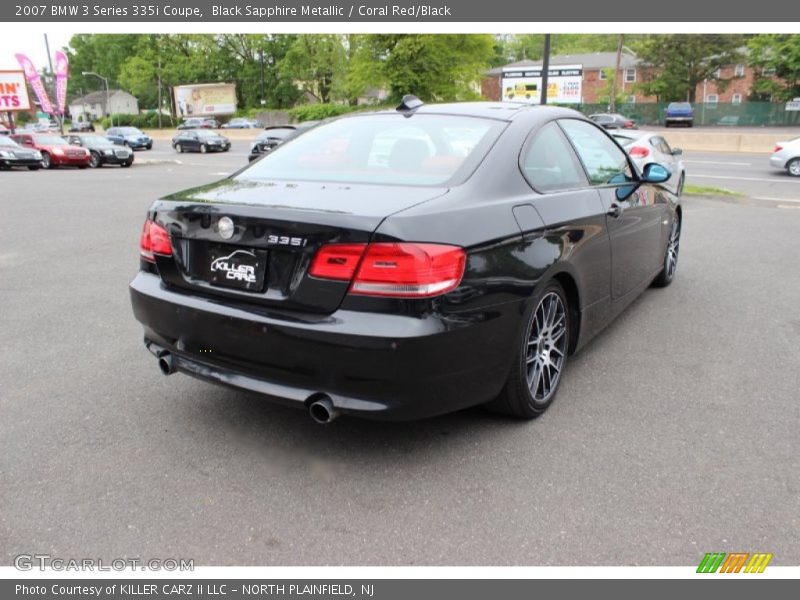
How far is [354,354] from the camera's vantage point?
8.65 feet

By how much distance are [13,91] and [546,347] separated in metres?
40.5

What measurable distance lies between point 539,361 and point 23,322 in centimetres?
413

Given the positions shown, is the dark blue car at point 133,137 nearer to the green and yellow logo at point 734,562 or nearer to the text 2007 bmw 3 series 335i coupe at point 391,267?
the text 2007 bmw 3 series 335i coupe at point 391,267

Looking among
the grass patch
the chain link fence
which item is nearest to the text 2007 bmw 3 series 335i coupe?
the grass patch

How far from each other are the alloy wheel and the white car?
718 inches

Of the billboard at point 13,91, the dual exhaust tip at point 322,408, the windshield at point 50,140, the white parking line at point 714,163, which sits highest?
the billboard at point 13,91

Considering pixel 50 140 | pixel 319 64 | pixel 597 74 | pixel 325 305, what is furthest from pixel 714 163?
pixel 597 74

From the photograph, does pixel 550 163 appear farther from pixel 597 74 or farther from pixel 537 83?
pixel 597 74

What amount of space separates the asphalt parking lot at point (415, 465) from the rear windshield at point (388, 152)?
1.26 m

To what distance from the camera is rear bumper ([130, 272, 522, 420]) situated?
263cm

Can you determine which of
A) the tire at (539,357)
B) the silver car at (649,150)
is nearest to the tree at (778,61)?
the silver car at (649,150)

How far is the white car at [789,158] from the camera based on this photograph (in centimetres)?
1834

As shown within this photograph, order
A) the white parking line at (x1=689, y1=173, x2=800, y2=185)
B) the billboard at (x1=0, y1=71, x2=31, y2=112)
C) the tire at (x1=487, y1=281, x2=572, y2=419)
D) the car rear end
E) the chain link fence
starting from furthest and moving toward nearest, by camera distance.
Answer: the chain link fence < the billboard at (x1=0, y1=71, x2=31, y2=112) < the white parking line at (x1=689, y1=173, x2=800, y2=185) < the tire at (x1=487, y1=281, x2=572, y2=419) < the car rear end

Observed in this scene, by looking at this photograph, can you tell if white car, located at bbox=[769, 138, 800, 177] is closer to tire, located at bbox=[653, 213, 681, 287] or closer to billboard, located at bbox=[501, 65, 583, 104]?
tire, located at bbox=[653, 213, 681, 287]
